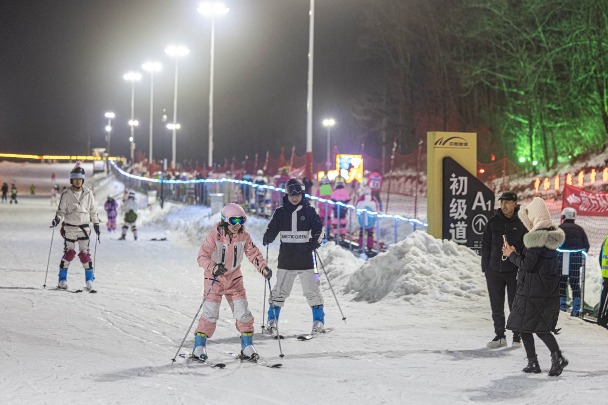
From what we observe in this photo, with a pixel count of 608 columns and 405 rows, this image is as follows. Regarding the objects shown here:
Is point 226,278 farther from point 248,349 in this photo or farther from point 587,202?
point 587,202

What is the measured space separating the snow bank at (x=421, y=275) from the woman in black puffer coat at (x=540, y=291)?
4452mm

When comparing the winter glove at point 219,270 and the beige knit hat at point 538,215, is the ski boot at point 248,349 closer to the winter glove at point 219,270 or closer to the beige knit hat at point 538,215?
the winter glove at point 219,270

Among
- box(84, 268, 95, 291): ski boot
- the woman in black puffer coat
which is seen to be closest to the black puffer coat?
the woman in black puffer coat

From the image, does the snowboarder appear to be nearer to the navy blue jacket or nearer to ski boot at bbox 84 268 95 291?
the navy blue jacket

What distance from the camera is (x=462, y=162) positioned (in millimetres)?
15039

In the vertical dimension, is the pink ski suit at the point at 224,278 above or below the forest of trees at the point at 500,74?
below

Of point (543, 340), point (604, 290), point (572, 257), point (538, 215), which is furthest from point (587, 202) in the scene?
point (543, 340)

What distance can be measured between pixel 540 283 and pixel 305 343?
2.68 meters

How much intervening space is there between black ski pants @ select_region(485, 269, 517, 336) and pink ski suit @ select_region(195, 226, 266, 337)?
247 cm

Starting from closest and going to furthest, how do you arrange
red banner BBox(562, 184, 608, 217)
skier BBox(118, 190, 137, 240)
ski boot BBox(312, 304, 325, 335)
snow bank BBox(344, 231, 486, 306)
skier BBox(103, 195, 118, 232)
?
1. ski boot BBox(312, 304, 325, 335)
2. snow bank BBox(344, 231, 486, 306)
3. red banner BBox(562, 184, 608, 217)
4. skier BBox(118, 190, 137, 240)
5. skier BBox(103, 195, 118, 232)

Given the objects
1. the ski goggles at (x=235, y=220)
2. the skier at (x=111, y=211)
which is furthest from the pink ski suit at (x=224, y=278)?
the skier at (x=111, y=211)

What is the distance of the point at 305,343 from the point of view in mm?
9414

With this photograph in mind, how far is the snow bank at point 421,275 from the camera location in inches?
500

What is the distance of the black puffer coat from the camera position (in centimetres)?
773
